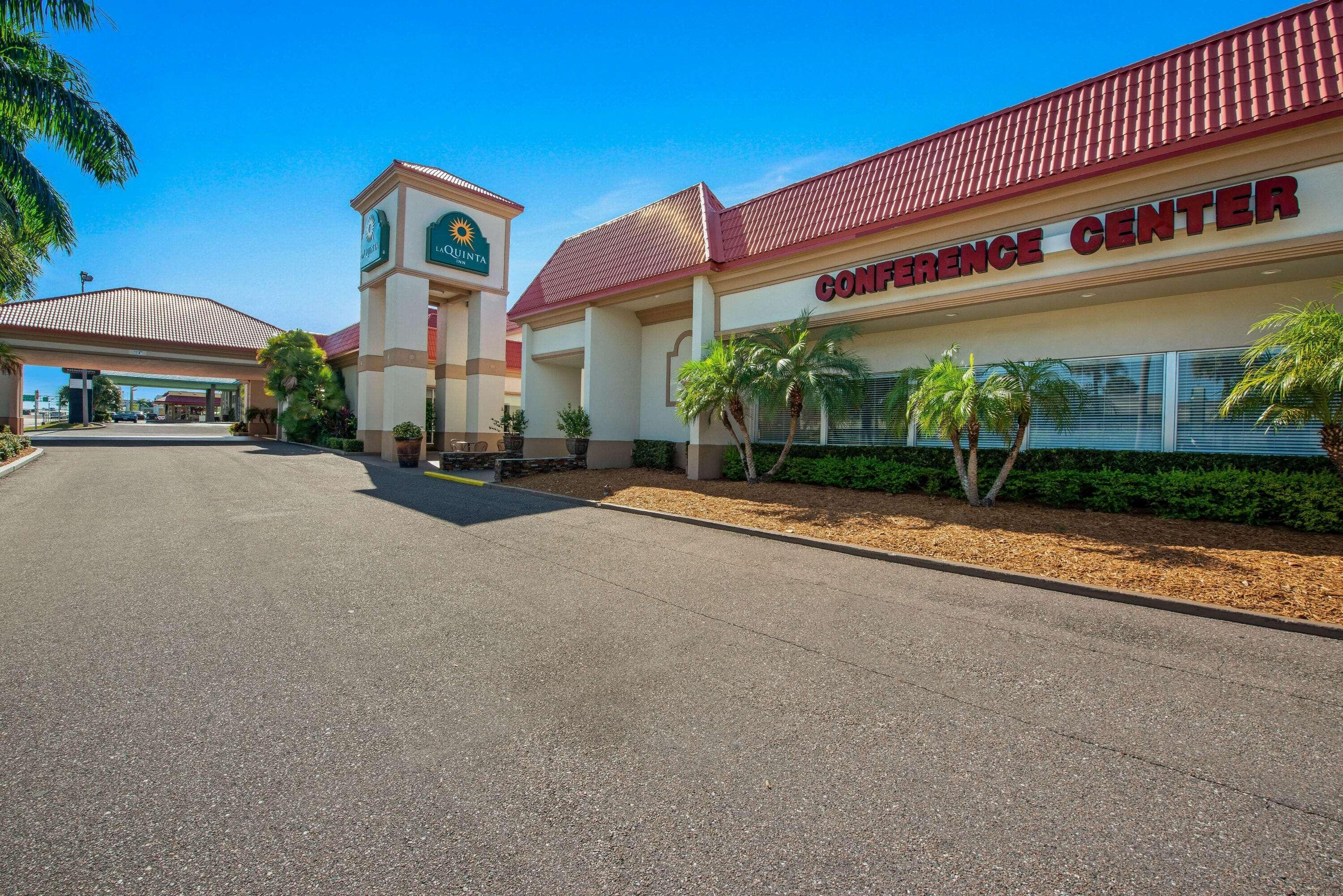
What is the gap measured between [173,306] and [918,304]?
4237 cm

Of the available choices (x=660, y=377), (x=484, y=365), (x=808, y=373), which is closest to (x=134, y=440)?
(x=484, y=365)

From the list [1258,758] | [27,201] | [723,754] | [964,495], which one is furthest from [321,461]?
[1258,758]

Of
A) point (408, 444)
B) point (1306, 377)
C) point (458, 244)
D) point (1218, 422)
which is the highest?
point (458, 244)

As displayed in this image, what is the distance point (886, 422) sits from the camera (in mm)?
12211

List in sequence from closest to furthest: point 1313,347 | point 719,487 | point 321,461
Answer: point 1313,347 < point 719,487 < point 321,461

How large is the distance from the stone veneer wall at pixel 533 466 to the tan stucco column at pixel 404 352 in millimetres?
9027

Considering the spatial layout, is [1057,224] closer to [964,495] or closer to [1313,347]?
[1313,347]

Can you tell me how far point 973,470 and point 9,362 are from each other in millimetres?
35925

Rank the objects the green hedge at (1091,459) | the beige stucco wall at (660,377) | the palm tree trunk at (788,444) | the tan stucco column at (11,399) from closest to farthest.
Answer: the green hedge at (1091,459)
the palm tree trunk at (788,444)
the beige stucco wall at (660,377)
the tan stucco column at (11,399)

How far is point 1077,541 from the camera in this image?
812cm

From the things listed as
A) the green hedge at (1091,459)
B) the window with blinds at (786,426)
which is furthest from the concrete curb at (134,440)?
the green hedge at (1091,459)

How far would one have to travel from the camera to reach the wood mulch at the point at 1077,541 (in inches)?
244

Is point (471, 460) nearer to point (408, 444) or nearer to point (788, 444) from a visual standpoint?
point (408, 444)

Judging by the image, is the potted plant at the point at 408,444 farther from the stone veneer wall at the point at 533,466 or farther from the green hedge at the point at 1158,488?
the green hedge at the point at 1158,488
